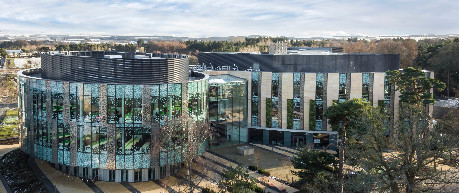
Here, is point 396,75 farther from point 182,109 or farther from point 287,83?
point 182,109

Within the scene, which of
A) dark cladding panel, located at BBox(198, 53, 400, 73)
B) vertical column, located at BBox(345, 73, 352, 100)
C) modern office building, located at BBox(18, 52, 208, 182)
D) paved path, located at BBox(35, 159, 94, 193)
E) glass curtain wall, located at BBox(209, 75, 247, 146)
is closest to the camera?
paved path, located at BBox(35, 159, 94, 193)

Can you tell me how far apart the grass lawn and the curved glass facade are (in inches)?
905

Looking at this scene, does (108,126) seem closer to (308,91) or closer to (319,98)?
(308,91)

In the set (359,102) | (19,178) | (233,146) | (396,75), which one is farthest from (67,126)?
(396,75)

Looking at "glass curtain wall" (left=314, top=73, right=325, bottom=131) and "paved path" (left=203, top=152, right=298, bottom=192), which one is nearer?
"paved path" (left=203, top=152, right=298, bottom=192)

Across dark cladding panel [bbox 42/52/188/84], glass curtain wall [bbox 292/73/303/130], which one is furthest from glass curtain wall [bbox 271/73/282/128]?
dark cladding panel [bbox 42/52/188/84]

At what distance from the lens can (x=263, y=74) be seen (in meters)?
58.9

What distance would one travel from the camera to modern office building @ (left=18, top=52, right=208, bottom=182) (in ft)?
133

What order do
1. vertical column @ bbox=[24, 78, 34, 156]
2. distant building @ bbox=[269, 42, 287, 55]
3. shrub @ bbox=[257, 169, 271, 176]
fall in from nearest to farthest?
vertical column @ bbox=[24, 78, 34, 156]
shrub @ bbox=[257, 169, 271, 176]
distant building @ bbox=[269, 42, 287, 55]

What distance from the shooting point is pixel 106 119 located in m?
40.4

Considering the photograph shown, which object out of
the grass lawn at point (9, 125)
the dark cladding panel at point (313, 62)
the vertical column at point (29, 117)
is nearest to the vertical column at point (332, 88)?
the dark cladding panel at point (313, 62)

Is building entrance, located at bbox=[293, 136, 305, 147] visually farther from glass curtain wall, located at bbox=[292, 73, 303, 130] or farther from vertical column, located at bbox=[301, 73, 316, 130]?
vertical column, located at bbox=[301, 73, 316, 130]

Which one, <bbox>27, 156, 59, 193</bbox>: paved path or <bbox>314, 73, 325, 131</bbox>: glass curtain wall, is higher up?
<bbox>314, 73, 325, 131</bbox>: glass curtain wall

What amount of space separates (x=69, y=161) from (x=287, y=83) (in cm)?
3071
